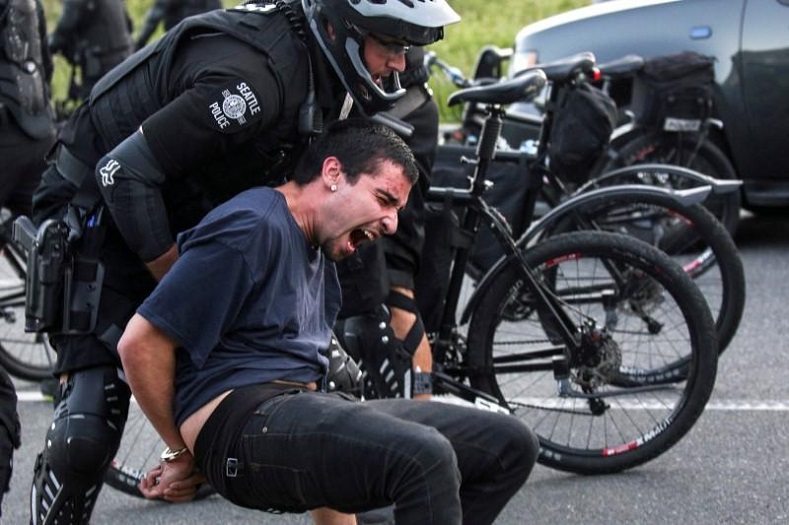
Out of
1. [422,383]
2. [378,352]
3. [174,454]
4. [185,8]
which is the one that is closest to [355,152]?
[174,454]

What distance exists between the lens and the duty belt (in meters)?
4.02

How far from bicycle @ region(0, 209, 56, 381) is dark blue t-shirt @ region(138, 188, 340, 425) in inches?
121

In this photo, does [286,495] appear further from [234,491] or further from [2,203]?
[2,203]

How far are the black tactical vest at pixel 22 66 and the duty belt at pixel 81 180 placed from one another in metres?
1.68

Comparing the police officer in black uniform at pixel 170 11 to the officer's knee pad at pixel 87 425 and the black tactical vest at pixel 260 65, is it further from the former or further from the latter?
the officer's knee pad at pixel 87 425

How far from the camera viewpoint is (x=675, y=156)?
7.75 metres

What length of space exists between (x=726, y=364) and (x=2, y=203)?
292cm

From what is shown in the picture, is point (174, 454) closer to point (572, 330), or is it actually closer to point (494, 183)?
point (572, 330)

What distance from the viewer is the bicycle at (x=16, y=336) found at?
6484 millimetres

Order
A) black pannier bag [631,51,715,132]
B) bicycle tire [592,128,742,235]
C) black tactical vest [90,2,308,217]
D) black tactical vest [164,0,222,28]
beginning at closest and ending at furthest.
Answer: black tactical vest [90,2,308,217], black pannier bag [631,51,715,132], bicycle tire [592,128,742,235], black tactical vest [164,0,222,28]

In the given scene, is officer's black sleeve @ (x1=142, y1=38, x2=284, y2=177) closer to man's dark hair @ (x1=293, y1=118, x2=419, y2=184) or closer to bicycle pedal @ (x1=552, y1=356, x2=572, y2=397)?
man's dark hair @ (x1=293, y1=118, x2=419, y2=184)

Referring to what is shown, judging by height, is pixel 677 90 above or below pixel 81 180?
below

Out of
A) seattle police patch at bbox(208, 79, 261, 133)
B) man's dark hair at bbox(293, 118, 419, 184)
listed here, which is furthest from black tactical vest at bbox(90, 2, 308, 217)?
man's dark hair at bbox(293, 118, 419, 184)

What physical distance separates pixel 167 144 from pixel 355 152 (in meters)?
0.47
